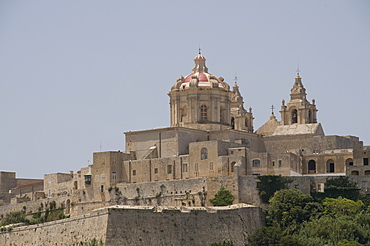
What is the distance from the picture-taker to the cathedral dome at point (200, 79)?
268 feet

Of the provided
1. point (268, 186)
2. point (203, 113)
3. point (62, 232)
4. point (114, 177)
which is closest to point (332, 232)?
point (268, 186)

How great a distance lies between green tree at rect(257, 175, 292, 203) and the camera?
73250 millimetres

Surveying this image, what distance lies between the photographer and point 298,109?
87.1m

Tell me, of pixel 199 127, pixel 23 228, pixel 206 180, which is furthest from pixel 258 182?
pixel 23 228

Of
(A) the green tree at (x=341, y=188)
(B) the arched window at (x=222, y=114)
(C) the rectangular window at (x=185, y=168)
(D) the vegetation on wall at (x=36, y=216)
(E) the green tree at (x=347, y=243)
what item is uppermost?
(B) the arched window at (x=222, y=114)

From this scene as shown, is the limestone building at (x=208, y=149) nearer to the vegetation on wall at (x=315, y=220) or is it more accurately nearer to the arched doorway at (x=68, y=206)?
the arched doorway at (x=68, y=206)

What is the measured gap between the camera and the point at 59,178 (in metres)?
88.8

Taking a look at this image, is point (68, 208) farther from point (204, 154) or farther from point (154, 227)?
point (154, 227)

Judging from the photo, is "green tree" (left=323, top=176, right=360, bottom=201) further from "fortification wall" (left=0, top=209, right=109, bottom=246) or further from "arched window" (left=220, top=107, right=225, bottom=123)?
"fortification wall" (left=0, top=209, right=109, bottom=246)

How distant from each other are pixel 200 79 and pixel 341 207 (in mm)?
15857

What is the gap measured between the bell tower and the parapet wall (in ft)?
52.9

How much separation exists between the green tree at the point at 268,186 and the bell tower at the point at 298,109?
44.5 ft

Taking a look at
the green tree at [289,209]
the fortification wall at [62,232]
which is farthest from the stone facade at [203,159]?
the fortification wall at [62,232]

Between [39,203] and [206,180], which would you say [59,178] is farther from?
[206,180]
